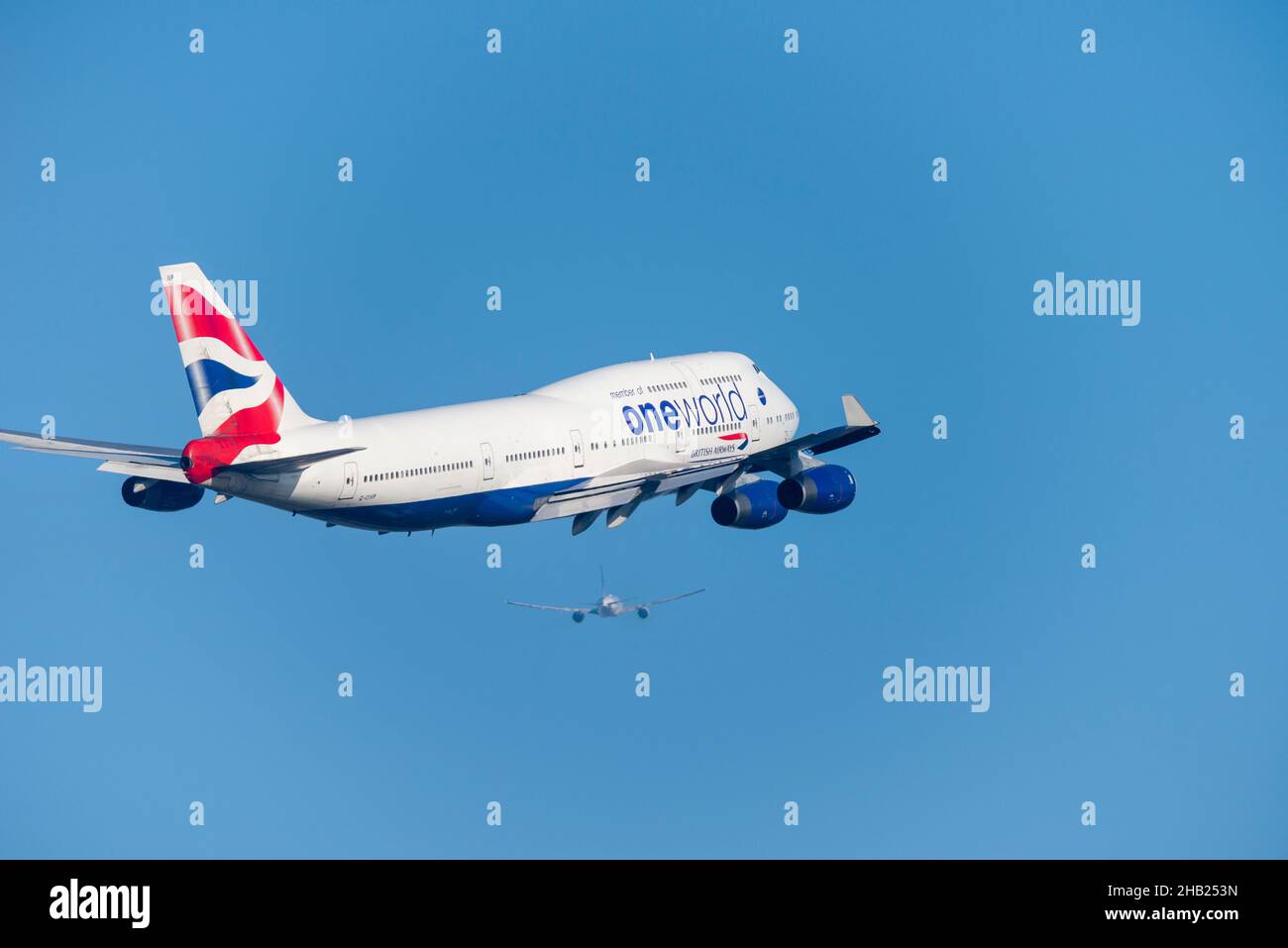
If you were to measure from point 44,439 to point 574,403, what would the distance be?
20.1 m

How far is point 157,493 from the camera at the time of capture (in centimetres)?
10194

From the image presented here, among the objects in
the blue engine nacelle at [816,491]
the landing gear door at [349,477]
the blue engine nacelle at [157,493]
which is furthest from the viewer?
the blue engine nacelle at [816,491]

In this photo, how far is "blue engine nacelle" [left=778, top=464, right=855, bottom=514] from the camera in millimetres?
109500

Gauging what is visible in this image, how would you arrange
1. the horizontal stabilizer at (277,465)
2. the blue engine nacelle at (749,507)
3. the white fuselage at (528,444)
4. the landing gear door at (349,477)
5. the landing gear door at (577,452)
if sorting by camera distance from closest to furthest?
the horizontal stabilizer at (277,465)
the landing gear door at (349,477)
the white fuselage at (528,444)
the landing gear door at (577,452)
the blue engine nacelle at (749,507)

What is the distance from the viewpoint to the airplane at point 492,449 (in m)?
96.4

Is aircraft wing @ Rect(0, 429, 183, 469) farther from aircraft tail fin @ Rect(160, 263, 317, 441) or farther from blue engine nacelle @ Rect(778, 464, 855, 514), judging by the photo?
blue engine nacelle @ Rect(778, 464, 855, 514)

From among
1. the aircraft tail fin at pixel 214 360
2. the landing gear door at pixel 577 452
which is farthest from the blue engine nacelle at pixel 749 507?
the aircraft tail fin at pixel 214 360

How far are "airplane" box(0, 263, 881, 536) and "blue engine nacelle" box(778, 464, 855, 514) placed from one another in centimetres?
7

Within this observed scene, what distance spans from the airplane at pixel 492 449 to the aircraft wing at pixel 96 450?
0.22 feet

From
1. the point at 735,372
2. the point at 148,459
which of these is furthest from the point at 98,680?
the point at 735,372

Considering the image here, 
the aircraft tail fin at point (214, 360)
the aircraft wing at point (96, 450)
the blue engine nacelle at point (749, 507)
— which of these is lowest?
the blue engine nacelle at point (749, 507)

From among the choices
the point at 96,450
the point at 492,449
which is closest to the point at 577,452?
the point at 492,449

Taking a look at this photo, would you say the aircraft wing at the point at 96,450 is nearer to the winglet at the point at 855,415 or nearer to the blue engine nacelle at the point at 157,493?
the blue engine nacelle at the point at 157,493

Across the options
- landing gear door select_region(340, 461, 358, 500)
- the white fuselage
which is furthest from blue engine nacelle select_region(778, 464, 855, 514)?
landing gear door select_region(340, 461, 358, 500)
